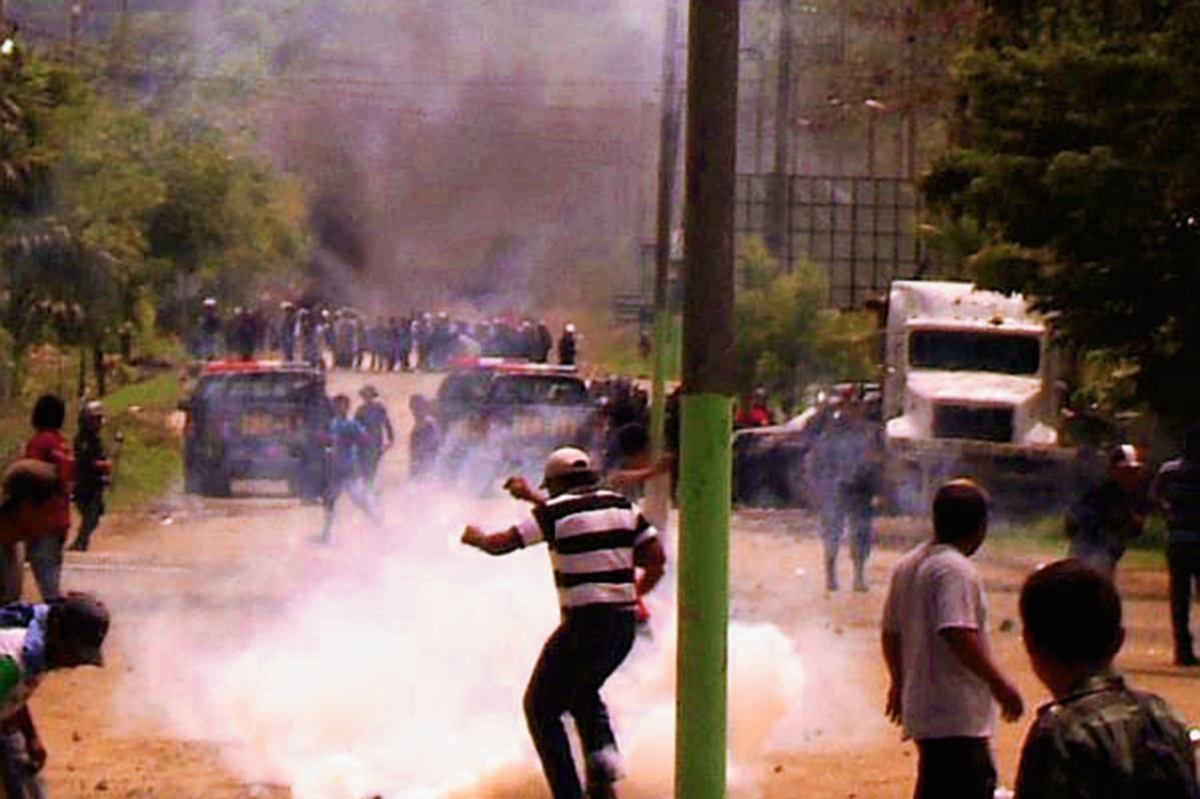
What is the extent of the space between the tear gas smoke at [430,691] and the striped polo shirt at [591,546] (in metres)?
1.18

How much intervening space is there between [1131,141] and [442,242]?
1009cm

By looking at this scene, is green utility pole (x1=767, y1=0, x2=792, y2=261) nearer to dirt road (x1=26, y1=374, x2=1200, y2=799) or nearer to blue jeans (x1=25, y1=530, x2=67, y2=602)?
dirt road (x1=26, y1=374, x2=1200, y2=799)

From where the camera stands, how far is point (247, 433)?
25.4 m

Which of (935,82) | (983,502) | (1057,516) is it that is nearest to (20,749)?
(983,502)

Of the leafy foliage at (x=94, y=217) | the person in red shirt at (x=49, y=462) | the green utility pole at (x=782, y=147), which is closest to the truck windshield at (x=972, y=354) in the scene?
the green utility pole at (x=782, y=147)

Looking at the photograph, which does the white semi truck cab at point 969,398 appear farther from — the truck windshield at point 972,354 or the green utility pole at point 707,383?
the green utility pole at point 707,383

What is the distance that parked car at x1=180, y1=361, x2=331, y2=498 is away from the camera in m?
23.2

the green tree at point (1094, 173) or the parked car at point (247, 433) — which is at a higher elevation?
the green tree at point (1094, 173)

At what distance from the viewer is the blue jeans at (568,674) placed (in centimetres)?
978

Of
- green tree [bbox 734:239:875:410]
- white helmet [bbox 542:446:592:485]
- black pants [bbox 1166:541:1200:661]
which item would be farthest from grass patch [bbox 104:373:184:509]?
white helmet [bbox 542:446:592:485]

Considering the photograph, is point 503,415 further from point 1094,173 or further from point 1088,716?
point 1088,716

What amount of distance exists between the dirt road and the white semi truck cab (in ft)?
43.9

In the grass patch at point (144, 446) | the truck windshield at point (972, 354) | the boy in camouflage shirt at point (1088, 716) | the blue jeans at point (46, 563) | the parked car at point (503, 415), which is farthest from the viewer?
the truck windshield at point (972, 354)

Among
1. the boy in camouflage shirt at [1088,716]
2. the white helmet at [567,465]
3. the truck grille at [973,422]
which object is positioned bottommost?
the truck grille at [973,422]
